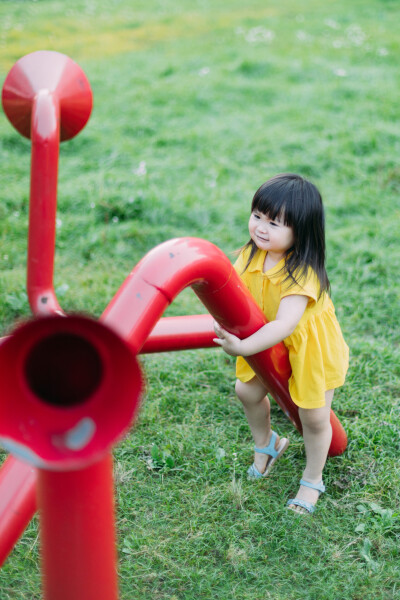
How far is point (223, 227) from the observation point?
13.4ft

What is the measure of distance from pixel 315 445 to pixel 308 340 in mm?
384

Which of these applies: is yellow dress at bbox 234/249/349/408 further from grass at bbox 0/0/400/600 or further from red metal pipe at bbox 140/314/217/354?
grass at bbox 0/0/400/600

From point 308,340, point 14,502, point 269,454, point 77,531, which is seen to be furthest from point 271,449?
point 77,531

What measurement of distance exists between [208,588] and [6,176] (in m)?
3.57

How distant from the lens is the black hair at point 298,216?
6.22 ft

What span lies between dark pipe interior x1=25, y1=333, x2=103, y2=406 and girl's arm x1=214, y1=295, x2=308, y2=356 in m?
0.80

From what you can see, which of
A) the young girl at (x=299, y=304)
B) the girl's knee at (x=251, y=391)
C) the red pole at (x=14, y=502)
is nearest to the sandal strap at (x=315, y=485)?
the young girl at (x=299, y=304)

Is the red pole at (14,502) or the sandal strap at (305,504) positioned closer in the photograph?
the red pole at (14,502)

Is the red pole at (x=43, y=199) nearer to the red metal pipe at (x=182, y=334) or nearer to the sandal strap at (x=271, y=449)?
the red metal pipe at (x=182, y=334)

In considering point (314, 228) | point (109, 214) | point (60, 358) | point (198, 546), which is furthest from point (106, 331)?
point (109, 214)

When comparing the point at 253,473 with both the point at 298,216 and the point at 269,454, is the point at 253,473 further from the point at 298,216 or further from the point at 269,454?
the point at 298,216

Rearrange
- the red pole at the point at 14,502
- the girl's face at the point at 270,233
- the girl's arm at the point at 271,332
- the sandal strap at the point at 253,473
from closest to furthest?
the red pole at the point at 14,502 → the girl's arm at the point at 271,332 → the girl's face at the point at 270,233 → the sandal strap at the point at 253,473

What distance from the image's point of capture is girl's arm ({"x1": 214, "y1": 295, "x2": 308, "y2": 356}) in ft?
5.91

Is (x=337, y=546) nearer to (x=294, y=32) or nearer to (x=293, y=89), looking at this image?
(x=293, y=89)
